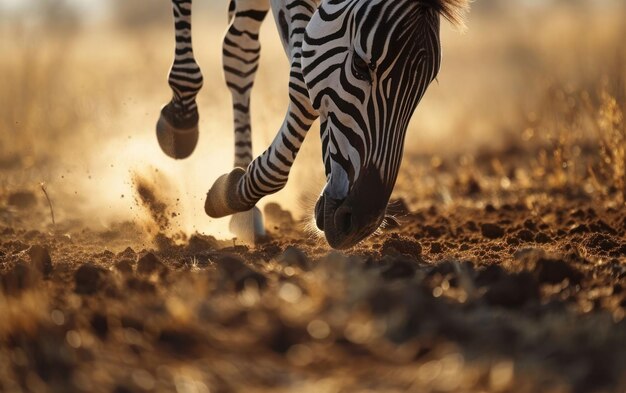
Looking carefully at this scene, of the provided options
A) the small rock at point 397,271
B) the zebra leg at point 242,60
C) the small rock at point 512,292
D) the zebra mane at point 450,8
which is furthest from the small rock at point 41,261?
the zebra leg at point 242,60

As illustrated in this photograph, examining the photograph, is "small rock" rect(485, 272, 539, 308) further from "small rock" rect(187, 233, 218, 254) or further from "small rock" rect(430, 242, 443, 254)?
"small rock" rect(187, 233, 218, 254)

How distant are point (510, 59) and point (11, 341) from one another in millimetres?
23238

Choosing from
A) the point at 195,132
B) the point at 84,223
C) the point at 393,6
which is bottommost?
the point at 84,223

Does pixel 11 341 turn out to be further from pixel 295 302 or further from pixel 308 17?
pixel 308 17

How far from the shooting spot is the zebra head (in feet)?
16.5

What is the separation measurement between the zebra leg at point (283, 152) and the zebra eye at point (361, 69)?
2.64ft

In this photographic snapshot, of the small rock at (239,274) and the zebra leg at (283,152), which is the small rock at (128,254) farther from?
the small rock at (239,274)

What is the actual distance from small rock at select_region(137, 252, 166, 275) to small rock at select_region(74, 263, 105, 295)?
11.6 inches

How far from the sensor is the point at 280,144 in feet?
20.0

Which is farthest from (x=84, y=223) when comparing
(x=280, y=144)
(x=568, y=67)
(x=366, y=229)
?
(x=568, y=67)

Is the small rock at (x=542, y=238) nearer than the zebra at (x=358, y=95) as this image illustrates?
No

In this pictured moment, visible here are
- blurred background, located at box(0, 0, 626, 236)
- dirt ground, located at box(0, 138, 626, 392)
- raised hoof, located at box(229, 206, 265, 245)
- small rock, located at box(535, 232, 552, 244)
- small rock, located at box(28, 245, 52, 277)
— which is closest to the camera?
dirt ground, located at box(0, 138, 626, 392)

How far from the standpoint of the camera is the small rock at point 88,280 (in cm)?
449

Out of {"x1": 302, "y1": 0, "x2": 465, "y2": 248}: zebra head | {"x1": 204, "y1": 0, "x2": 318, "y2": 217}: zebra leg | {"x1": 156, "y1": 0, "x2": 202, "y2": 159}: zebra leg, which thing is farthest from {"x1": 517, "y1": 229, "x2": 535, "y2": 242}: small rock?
{"x1": 156, "y1": 0, "x2": 202, "y2": 159}: zebra leg
